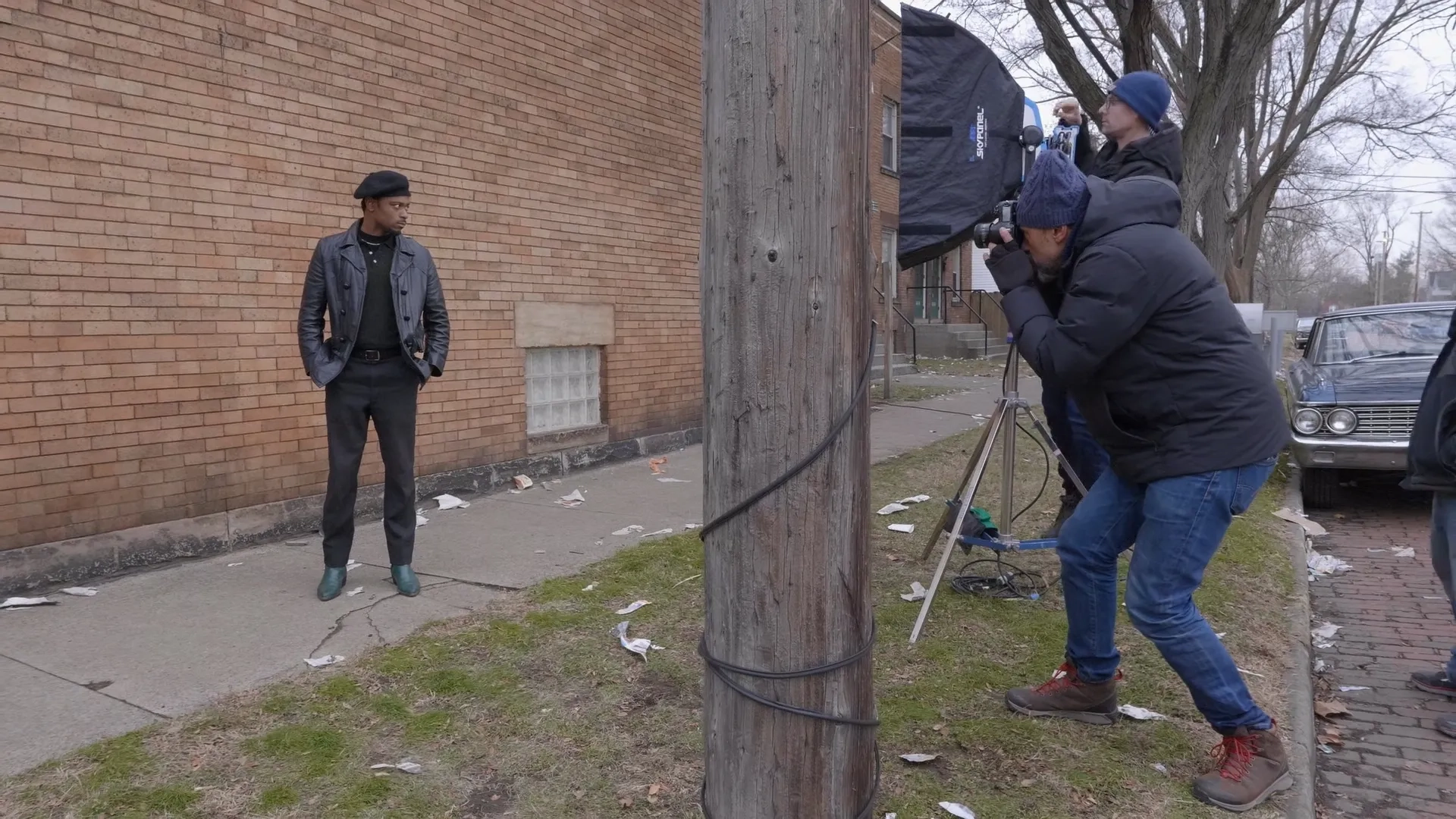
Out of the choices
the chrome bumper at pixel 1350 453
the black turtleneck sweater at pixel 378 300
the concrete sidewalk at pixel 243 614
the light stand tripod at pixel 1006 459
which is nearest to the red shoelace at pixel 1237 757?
the light stand tripod at pixel 1006 459

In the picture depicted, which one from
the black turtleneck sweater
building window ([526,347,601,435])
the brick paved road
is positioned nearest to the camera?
the brick paved road

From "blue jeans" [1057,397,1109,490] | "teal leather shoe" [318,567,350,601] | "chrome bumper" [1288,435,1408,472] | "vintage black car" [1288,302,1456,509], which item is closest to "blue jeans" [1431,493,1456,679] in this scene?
"blue jeans" [1057,397,1109,490]

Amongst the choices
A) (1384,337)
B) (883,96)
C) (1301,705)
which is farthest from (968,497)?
(883,96)

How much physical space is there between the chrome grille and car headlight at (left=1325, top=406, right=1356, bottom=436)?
1.3 inches

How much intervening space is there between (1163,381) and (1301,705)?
5.86 feet

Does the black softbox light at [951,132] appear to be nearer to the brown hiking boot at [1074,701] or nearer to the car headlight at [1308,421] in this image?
the brown hiking boot at [1074,701]

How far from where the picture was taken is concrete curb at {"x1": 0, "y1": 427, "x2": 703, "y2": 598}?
4.94 metres

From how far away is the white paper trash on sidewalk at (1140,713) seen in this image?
3.72 metres

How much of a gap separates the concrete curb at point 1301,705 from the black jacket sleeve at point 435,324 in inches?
157

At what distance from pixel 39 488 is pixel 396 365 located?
1885 millimetres

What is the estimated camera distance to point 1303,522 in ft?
24.5

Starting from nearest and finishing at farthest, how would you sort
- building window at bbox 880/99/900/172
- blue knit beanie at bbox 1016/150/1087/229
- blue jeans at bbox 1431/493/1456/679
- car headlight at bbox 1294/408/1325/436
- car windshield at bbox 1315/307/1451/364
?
blue knit beanie at bbox 1016/150/1087/229, blue jeans at bbox 1431/493/1456/679, car headlight at bbox 1294/408/1325/436, car windshield at bbox 1315/307/1451/364, building window at bbox 880/99/900/172

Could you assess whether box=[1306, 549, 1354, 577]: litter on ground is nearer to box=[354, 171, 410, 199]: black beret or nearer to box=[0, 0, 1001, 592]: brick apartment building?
box=[0, 0, 1001, 592]: brick apartment building

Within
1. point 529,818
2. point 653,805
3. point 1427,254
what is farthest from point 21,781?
point 1427,254
